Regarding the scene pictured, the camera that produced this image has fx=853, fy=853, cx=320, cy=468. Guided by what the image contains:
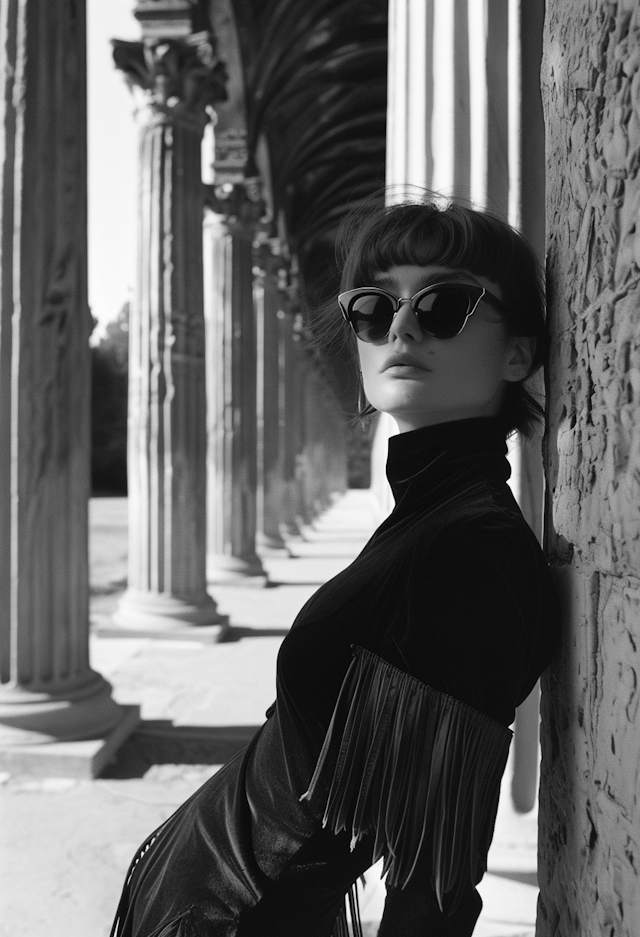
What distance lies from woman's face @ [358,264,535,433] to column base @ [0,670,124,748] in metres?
4.21

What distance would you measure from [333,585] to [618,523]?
46 cm

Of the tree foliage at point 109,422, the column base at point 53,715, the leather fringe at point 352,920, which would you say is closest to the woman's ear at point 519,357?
the leather fringe at point 352,920

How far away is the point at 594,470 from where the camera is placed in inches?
44.5

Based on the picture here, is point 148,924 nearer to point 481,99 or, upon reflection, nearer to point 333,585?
point 333,585

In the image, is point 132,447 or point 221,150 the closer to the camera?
point 132,447

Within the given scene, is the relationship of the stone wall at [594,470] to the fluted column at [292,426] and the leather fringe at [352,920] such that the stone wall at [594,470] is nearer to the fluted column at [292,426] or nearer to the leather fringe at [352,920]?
the leather fringe at [352,920]

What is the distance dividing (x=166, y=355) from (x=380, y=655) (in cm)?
810

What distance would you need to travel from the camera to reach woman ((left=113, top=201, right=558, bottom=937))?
1.13 m

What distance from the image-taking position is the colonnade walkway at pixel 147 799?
2.91 m

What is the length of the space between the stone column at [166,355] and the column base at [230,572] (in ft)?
11.3

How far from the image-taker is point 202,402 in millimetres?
9328

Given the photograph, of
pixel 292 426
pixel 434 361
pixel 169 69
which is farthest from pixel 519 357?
pixel 292 426

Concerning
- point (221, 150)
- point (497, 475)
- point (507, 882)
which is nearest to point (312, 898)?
point (497, 475)

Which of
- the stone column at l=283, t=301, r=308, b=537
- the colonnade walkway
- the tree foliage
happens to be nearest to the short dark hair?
the colonnade walkway
